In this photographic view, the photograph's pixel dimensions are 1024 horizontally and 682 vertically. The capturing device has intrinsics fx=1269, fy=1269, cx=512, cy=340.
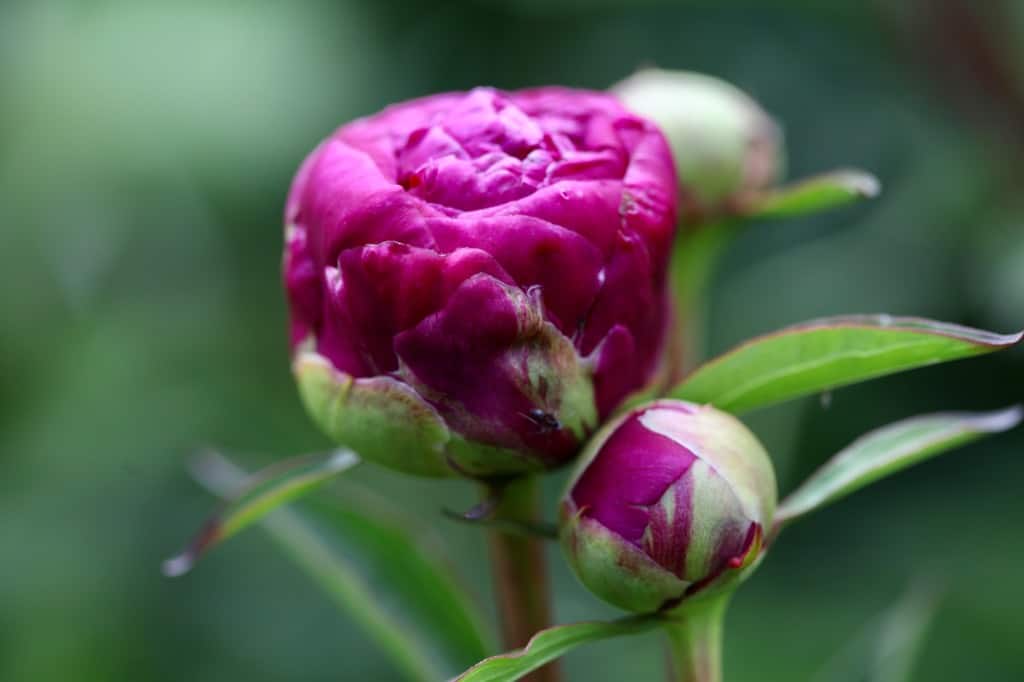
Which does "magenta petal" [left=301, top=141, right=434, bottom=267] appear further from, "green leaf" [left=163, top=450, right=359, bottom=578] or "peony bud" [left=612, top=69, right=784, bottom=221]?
"peony bud" [left=612, top=69, right=784, bottom=221]

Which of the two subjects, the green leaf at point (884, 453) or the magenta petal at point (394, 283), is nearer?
the magenta petal at point (394, 283)

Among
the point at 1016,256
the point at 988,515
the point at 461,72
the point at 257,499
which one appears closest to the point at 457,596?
the point at 257,499

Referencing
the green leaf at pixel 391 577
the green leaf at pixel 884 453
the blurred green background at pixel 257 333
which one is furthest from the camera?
the blurred green background at pixel 257 333

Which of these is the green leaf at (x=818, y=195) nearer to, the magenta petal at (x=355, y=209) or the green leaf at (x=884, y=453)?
the green leaf at (x=884, y=453)

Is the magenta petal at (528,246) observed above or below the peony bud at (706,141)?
above

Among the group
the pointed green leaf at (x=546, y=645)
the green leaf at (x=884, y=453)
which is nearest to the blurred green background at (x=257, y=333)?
the green leaf at (x=884, y=453)

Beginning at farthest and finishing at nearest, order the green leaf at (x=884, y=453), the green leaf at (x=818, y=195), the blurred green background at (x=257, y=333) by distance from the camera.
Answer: the blurred green background at (x=257, y=333), the green leaf at (x=818, y=195), the green leaf at (x=884, y=453)

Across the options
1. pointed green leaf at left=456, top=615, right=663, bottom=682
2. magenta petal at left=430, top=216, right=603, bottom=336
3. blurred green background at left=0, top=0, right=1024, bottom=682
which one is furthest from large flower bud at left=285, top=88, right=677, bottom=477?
blurred green background at left=0, top=0, right=1024, bottom=682
